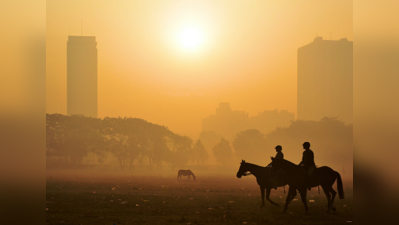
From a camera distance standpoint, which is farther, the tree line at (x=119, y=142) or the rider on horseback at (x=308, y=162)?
the tree line at (x=119, y=142)

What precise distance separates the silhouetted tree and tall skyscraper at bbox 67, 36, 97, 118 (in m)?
12.8

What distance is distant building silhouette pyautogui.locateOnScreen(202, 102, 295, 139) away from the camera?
93.5 feet

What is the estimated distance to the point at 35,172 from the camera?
7648mm

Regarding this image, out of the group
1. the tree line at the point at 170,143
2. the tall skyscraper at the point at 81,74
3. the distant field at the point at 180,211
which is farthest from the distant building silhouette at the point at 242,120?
the distant field at the point at 180,211

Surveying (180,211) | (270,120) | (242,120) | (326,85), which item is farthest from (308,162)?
(326,85)

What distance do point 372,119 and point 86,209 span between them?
9.94 metres

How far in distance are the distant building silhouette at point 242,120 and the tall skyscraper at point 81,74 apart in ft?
34.3

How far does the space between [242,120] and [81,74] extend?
14650mm

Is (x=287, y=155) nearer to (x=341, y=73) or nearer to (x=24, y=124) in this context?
(x=341, y=73)

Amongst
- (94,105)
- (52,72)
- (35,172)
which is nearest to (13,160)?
(35,172)

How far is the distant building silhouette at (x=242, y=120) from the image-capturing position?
28.5 meters

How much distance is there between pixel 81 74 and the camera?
27.4m

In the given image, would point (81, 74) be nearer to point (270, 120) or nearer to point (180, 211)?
point (270, 120)

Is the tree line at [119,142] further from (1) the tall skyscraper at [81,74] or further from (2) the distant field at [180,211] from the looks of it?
(2) the distant field at [180,211]
